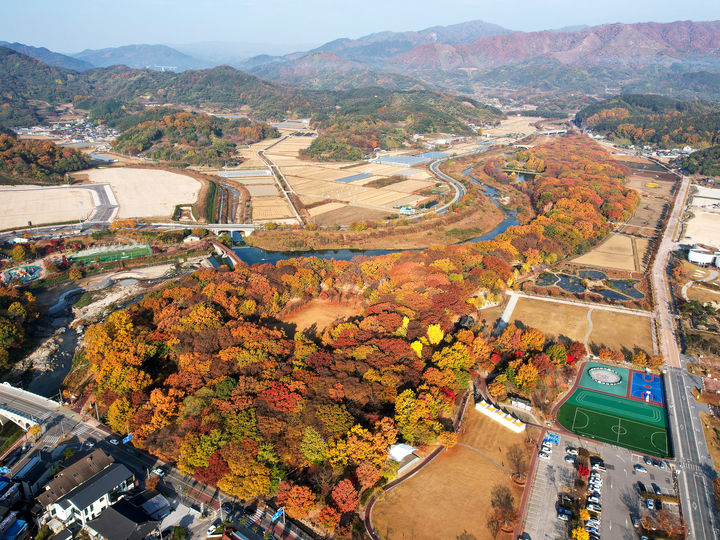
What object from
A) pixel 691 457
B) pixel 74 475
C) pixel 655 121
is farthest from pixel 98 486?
pixel 655 121

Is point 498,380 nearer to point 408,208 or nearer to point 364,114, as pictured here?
point 408,208

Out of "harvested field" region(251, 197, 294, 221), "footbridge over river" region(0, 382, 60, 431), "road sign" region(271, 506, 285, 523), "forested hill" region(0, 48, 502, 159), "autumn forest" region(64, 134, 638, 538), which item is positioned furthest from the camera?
"forested hill" region(0, 48, 502, 159)

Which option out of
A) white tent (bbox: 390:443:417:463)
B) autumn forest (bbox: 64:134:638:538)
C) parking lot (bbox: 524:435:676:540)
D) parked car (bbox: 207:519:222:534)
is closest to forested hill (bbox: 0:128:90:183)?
autumn forest (bbox: 64:134:638:538)

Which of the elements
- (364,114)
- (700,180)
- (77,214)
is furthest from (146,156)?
(700,180)

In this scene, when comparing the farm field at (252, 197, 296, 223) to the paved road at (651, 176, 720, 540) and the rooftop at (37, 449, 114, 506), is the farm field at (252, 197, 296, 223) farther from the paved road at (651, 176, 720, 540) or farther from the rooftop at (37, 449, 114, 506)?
the paved road at (651, 176, 720, 540)

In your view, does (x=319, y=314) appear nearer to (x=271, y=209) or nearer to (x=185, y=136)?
(x=271, y=209)

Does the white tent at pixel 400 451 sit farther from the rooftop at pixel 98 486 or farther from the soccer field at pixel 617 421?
the rooftop at pixel 98 486

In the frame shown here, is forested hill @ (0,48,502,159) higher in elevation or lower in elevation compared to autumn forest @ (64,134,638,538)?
higher
